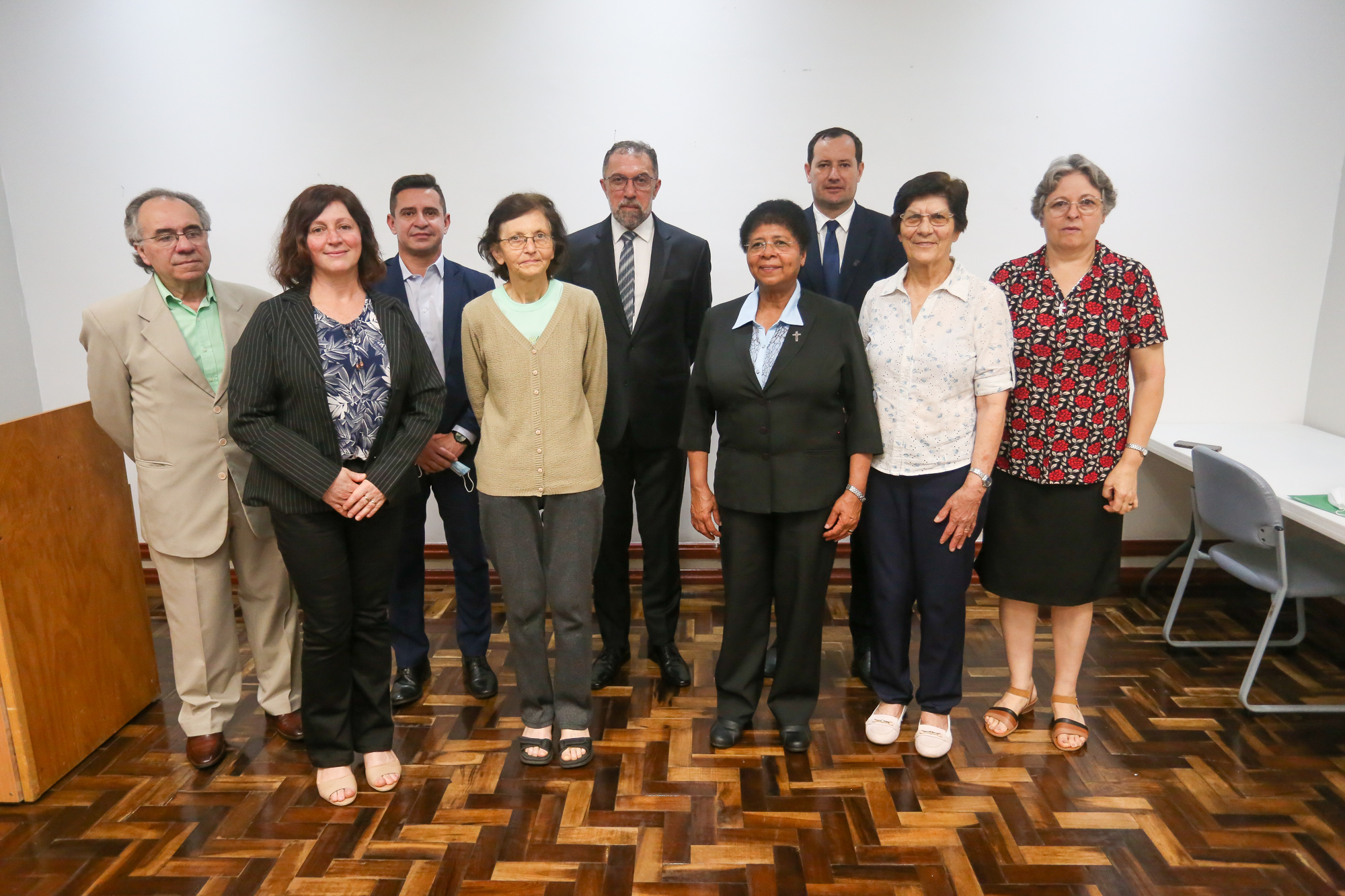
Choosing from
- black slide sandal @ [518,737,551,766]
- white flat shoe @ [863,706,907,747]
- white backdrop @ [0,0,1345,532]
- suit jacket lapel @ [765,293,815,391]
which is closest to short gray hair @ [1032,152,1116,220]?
suit jacket lapel @ [765,293,815,391]

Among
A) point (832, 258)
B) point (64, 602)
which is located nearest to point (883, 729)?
point (832, 258)

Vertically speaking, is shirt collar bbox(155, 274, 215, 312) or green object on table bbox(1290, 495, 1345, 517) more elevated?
shirt collar bbox(155, 274, 215, 312)

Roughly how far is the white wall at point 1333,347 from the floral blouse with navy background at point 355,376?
167 inches

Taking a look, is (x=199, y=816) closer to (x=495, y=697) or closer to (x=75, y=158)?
(x=495, y=697)

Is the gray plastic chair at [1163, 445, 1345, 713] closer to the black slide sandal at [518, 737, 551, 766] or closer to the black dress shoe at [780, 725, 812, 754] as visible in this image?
the black dress shoe at [780, 725, 812, 754]

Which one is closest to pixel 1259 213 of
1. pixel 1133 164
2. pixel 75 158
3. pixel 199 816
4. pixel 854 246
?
pixel 1133 164

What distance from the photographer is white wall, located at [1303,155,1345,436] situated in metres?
4.05

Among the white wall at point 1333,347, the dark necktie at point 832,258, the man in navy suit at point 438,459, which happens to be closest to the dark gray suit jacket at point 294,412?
the man in navy suit at point 438,459

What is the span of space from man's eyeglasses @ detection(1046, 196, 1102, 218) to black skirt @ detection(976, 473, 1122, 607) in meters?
0.85

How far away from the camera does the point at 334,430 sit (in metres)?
2.47

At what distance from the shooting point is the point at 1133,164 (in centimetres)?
410

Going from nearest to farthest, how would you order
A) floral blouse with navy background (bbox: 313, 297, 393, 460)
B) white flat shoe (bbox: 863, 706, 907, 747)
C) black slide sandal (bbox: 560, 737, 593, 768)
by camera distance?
floral blouse with navy background (bbox: 313, 297, 393, 460)
black slide sandal (bbox: 560, 737, 593, 768)
white flat shoe (bbox: 863, 706, 907, 747)

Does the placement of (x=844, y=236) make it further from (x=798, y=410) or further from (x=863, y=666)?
(x=863, y=666)

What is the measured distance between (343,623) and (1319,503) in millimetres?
3247
